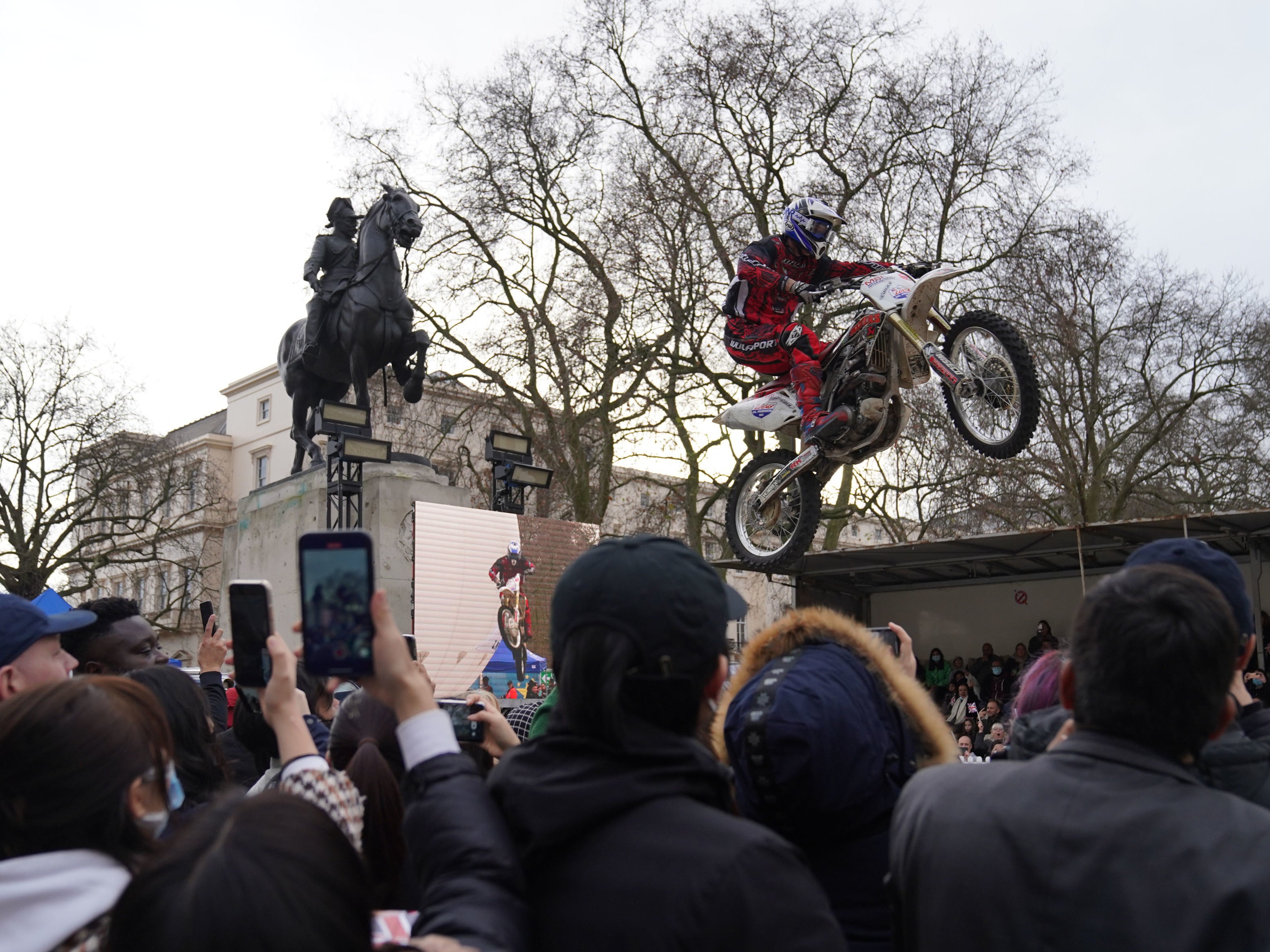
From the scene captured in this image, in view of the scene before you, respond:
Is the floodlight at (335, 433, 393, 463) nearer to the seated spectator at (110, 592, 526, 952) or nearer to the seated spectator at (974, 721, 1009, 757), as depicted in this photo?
the seated spectator at (974, 721, 1009, 757)

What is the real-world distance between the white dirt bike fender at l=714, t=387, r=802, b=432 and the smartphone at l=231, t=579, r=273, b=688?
22.7 ft

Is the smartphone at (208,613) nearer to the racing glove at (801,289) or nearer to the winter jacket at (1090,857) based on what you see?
the winter jacket at (1090,857)

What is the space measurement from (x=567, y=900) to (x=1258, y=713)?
1424mm

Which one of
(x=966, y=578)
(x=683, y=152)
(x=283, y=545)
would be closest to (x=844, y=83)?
(x=683, y=152)

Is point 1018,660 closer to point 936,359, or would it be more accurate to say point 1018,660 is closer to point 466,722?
point 936,359

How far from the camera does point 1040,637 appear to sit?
54.1 ft

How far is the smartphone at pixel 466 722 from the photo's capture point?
2773 millimetres

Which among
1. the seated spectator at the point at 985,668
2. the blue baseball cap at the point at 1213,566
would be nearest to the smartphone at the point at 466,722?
the blue baseball cap at the point at 1213,566

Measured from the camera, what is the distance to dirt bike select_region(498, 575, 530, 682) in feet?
38.2

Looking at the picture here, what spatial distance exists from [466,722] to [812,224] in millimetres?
5969

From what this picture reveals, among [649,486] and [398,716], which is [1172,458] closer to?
[649,486]

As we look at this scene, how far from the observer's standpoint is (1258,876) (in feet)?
5.49

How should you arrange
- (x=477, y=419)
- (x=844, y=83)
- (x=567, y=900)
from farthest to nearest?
1. (x=477, y=419)
2. (x=844, y=83)
3. (x=567, y=900)

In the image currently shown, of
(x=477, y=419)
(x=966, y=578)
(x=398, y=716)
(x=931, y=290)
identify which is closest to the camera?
(x=398, y=716)
